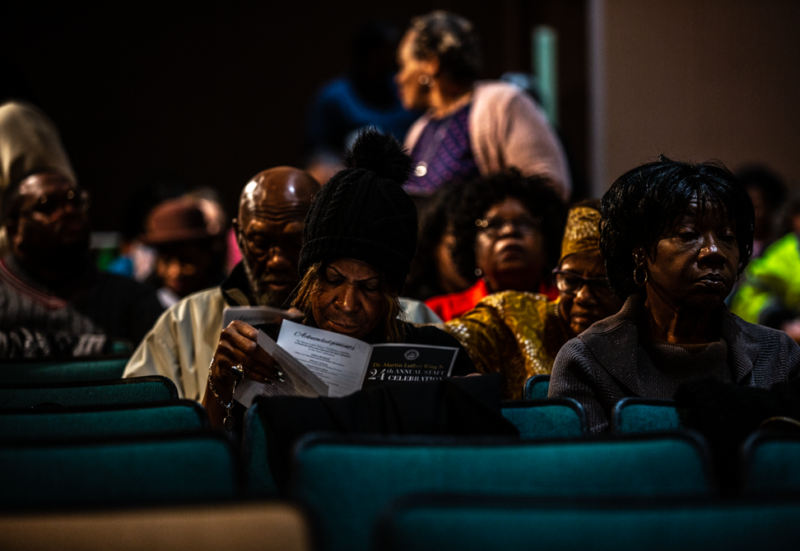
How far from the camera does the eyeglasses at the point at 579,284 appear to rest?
2.23 metres

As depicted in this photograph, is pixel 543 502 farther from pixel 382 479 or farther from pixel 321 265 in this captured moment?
pixel 321 265

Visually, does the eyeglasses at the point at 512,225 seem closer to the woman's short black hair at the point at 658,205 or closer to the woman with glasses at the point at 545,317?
the woman with glasses at the point at 545,317

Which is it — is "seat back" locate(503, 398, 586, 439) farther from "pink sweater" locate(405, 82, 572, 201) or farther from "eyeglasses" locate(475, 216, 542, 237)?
"pink sweater" locate(405, 82, 572, 201)

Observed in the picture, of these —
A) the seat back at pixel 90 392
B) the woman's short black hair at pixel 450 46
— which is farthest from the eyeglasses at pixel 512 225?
the seat back at pixel 90 392

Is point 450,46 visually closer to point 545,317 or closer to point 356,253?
point 545,317

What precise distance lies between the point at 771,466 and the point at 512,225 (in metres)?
1.57

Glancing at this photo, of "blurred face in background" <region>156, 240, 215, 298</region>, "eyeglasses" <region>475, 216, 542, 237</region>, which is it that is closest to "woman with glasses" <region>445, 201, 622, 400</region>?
"eyeglasses" <region>475, 216, 542, 237</region>

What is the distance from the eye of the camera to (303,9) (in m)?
7.17

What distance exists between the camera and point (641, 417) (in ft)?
5.25

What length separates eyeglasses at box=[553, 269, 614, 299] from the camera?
2.23 m

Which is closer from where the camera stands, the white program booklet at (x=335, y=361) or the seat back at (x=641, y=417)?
the seat back at (x=641, y=417)

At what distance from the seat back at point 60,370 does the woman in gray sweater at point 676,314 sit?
128 centimetres

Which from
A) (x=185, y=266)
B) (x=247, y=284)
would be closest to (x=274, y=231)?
(x=247, y=284)

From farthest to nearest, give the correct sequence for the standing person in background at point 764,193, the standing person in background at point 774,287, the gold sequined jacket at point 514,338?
the standing person in background at point 764,193 < the standing person in background at point 774,287 < the gold sequined jacket at point 514,338
